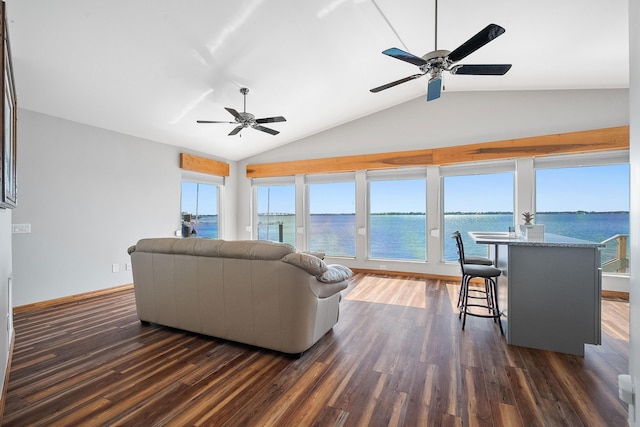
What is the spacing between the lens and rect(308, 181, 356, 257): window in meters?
6.18

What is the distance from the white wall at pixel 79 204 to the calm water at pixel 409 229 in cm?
158

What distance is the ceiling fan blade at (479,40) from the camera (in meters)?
2.03

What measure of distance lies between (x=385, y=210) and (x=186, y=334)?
4.19 meters

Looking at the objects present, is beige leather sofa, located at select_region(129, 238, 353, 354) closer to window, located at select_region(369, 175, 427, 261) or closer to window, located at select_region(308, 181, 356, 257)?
window, located at select_region(369, 175, 427, 261)

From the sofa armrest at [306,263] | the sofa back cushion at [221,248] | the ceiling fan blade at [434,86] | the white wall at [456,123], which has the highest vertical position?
the white wall at [456,123]

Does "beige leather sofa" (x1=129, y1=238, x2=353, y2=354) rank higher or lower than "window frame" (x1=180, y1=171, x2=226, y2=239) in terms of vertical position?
lower

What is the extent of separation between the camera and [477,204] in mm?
5199

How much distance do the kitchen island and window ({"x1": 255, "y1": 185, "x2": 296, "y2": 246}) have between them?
15.6 feet

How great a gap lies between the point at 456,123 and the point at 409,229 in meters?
2.11

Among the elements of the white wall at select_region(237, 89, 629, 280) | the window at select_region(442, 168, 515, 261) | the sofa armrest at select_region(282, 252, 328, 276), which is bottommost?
the sofa armrest at select_region(282, 252, 328, 276)

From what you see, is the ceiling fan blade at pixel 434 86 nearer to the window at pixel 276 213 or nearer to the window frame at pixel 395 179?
the window frame at pixel 395 179

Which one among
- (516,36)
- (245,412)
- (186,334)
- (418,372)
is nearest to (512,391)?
(418,372)

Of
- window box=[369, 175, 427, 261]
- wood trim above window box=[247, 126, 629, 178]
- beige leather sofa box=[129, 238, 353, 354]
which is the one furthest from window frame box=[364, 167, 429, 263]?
beige leather sofa box=[129, 238, 353, 354]

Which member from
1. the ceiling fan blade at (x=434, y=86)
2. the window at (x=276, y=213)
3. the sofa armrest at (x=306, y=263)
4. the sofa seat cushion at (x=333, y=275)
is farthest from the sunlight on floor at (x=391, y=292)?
the ceiling fan blade at (x=434, y=86)
